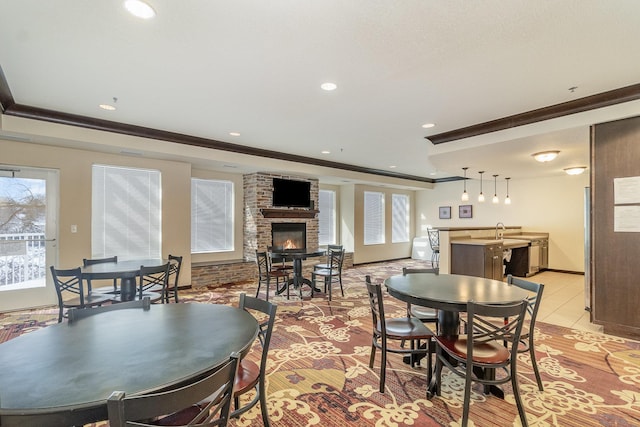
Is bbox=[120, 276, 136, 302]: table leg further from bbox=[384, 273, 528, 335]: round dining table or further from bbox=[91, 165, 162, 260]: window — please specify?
bbox=[384, 273, 528, 335]: round dining table

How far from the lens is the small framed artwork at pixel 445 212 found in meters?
10.5

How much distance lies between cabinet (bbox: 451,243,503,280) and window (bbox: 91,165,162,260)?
5632 millimetres

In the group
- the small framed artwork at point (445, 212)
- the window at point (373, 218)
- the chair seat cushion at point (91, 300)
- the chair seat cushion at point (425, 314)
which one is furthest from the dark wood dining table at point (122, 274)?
the small framed artwork at point (445, 212)

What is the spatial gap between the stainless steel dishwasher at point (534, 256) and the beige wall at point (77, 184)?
314 inches

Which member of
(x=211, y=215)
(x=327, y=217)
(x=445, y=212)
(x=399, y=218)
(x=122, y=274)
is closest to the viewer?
(x=122, y=274)

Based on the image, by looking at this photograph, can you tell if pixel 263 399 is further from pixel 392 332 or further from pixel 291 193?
pixel 291 193

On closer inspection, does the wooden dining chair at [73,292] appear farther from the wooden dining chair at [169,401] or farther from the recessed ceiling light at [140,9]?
Result: the wooden dining chair at [169,401]

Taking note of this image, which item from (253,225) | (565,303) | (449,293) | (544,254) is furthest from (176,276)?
(544,254)

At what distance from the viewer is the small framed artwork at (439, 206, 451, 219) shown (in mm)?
10526

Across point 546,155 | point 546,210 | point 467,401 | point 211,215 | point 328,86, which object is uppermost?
point 328,86

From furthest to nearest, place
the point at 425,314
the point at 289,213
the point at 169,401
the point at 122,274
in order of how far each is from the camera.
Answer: the point at 289,213, the point at 122,274, the point at 425,314, the point at 169,401

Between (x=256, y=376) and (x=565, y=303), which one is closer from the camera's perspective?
(x=256, y=376)

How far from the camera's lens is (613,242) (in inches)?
143

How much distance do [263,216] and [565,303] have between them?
232 inches
